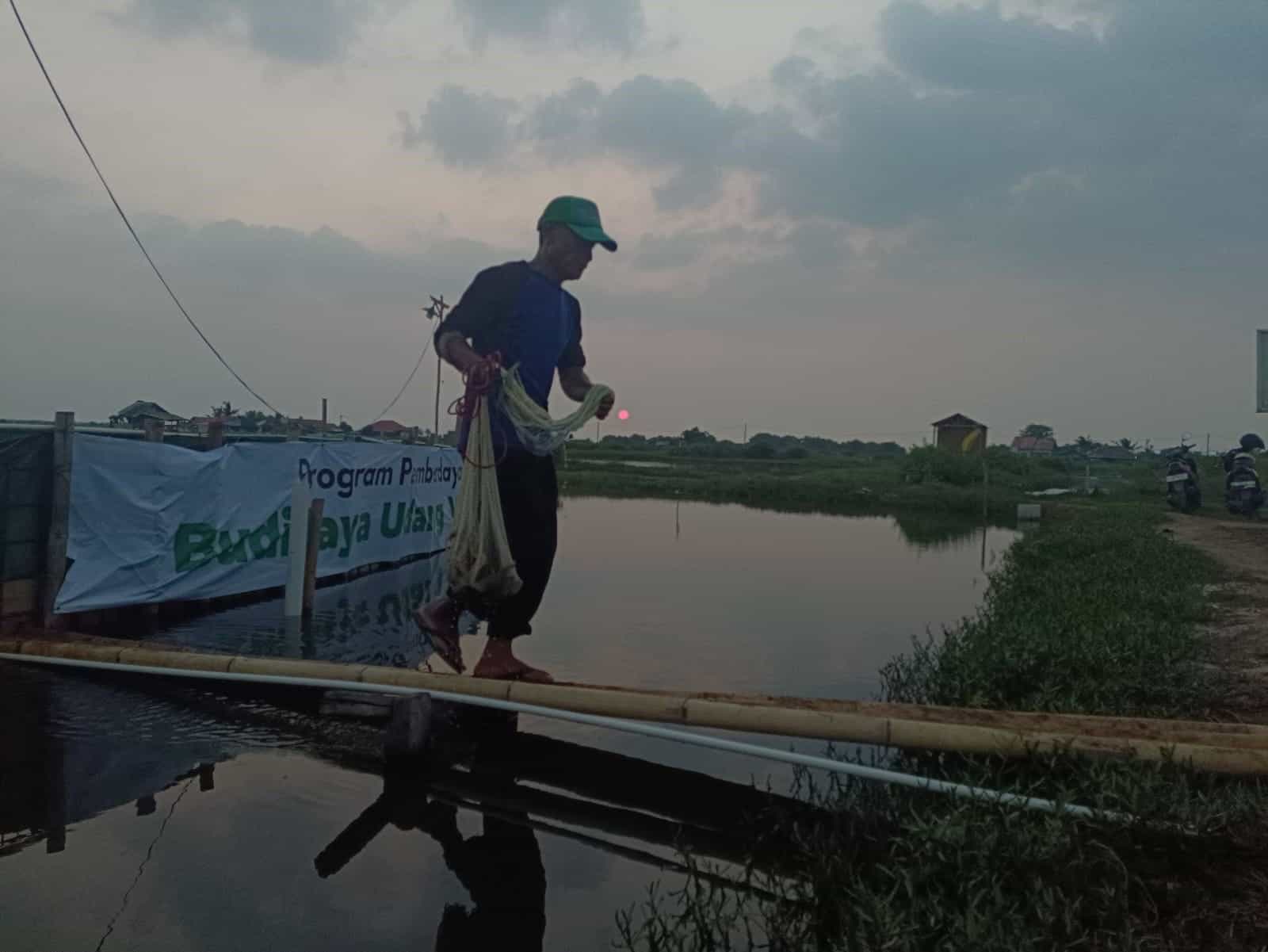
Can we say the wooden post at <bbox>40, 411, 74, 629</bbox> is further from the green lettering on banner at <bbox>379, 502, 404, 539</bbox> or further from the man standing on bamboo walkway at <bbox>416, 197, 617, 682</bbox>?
the green lettering on banner at <bbox>379, 502, 404, 539</bbox>

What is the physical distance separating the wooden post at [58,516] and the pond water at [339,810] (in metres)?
0.75

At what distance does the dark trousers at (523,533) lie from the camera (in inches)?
178

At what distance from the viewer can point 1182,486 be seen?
71.8 feet

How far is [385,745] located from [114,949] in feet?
5.06

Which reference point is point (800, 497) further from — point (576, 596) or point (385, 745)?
point (385, 745)

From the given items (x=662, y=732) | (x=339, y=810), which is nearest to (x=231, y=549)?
Answer: (x=339, y=810)

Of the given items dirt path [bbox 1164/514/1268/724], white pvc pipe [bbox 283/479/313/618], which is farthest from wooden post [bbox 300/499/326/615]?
dirt path [bbox 1164/514/1268/724]

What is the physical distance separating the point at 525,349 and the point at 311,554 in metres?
4.34

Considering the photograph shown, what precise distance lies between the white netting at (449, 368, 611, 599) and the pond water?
0.86 m

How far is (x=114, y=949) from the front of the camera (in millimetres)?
2754

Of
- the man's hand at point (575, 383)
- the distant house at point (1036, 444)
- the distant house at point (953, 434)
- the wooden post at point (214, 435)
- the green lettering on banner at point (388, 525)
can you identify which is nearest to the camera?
the man's hand at point (575, 383)

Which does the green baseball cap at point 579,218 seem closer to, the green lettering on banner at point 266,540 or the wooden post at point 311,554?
the wooden post at point 311,554

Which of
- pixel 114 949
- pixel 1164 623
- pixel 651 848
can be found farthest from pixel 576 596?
pixel 114 949

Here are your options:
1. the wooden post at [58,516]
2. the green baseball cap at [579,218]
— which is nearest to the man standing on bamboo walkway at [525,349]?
the green baseball cap at [579,218]
